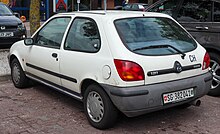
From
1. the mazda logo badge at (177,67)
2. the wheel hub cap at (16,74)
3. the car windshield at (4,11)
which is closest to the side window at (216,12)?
the mazda logo badge at (177,67)

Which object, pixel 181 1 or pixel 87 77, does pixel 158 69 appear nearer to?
pixel 87 77

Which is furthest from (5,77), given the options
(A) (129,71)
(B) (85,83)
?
(A) (129,71)

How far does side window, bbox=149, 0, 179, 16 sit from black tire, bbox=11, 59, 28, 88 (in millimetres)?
3013

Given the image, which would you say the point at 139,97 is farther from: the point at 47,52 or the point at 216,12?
Result: the point at 216,12

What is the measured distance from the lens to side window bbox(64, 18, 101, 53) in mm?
4160

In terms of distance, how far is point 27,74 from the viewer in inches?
225

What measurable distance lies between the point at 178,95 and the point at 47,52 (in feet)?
7.11

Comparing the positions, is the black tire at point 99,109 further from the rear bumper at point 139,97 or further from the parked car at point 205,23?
the parked car at point 205,23

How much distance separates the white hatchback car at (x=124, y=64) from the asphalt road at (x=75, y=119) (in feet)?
1.07

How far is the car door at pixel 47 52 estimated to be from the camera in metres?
4.77

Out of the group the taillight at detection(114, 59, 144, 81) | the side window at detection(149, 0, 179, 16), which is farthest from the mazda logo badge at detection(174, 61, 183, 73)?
the side window at detection(149, 0, 179, 16)

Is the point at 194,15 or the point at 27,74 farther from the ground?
the point at 194,15

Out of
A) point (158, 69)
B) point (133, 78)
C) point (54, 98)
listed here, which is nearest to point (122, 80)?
point (133, 78)

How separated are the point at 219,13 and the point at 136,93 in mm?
2760
